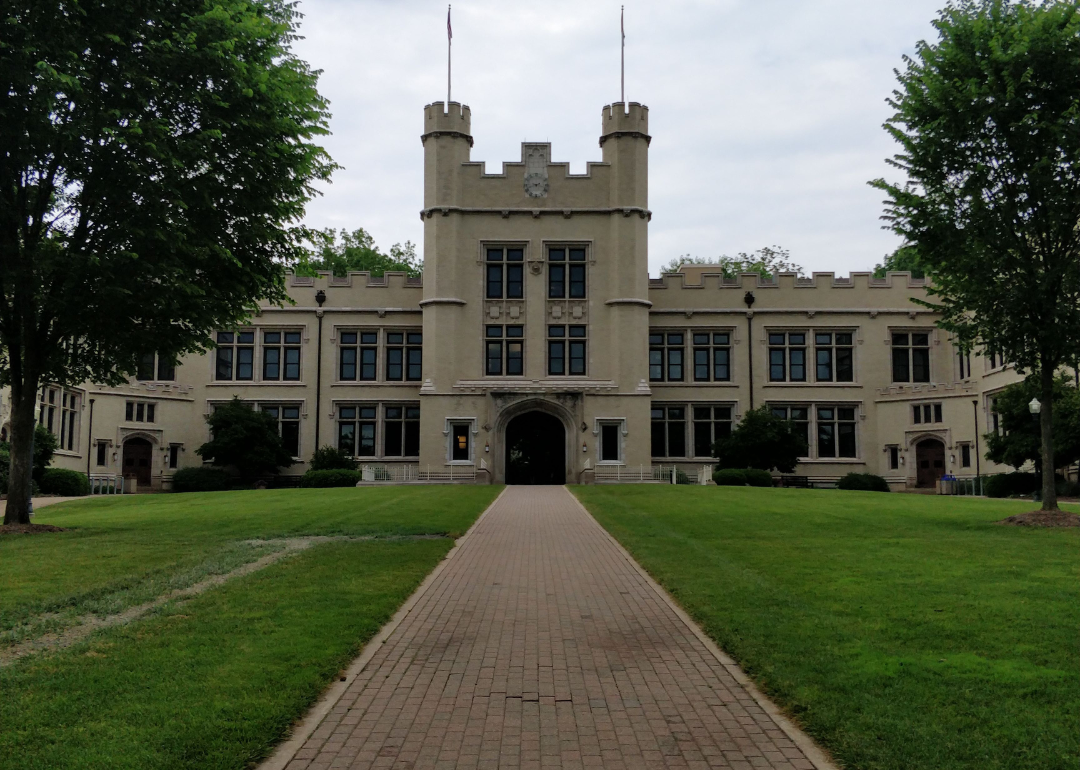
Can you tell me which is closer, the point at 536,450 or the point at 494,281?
the point at 494,281

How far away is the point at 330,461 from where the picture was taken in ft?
151

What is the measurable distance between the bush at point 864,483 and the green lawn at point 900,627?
82.7 ft

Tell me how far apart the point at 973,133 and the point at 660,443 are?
96.0 feet

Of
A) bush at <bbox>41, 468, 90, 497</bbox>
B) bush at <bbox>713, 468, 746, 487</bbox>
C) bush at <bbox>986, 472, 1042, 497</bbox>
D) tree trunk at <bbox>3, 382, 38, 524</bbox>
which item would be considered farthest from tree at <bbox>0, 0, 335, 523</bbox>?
bush at <bbox>986, 472, 1042, 497</bbox>

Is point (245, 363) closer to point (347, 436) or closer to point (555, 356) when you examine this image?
point (347, 436)

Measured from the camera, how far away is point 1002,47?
69.4 feet

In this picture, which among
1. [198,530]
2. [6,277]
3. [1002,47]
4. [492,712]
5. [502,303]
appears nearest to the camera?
[492,712]

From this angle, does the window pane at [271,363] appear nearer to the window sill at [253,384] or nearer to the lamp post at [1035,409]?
the window sill at [253,384]

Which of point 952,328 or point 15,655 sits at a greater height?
point 952,328

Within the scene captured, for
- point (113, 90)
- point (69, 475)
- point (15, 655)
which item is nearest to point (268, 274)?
point (113, 90)

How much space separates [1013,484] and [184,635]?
118 feet

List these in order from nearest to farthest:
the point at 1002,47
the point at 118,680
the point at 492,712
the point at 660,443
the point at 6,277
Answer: the point at 492,712 < the point at 118,680 < the point at 6,277 < the point at 1002,47 < the point at 660,443

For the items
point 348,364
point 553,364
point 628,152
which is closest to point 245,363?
point 348,364

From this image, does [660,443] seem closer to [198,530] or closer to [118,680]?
[198,530]
